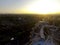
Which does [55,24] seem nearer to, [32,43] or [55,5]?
[55,5]

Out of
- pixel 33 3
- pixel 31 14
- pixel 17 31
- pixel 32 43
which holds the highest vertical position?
pixel 33 3

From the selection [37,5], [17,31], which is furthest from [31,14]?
[17,31]

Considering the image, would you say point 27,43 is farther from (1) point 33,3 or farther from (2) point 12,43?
(1) point 33,3

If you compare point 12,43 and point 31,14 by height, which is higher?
point 31,14

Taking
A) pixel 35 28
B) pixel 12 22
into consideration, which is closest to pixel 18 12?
pixel 12 22

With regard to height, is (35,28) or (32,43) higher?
(35,28)

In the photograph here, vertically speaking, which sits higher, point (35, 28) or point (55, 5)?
point (55, 5)

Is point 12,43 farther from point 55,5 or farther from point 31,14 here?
point 55,5

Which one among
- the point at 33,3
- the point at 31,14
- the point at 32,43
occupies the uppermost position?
the point at 33,3

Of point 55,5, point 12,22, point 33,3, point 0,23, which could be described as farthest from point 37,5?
point 0,23
